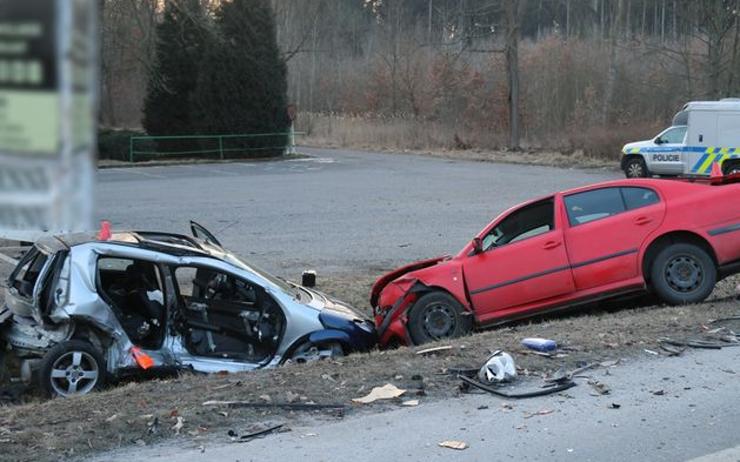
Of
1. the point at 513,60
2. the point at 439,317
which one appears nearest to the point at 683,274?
the point at 439,317

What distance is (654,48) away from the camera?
4172 centimetres

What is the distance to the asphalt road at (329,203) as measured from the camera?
15.0m

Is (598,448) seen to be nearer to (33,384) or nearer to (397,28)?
(33,384)

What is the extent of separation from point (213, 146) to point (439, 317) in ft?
106

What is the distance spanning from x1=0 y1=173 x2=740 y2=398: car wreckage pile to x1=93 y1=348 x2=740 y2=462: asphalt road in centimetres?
129

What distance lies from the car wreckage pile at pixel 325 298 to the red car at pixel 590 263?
0.01 metres

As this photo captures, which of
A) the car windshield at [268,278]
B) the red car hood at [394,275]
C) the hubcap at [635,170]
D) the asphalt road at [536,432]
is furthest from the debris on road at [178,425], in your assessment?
the hubcap at [635,170]

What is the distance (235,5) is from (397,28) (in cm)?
2417

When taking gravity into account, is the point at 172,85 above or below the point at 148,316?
above

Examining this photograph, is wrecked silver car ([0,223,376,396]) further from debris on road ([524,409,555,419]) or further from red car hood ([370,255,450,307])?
debris on road ([524,409,555,419])

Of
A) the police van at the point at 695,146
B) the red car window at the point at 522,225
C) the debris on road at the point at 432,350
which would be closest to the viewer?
the debris on road at the point at 432,350

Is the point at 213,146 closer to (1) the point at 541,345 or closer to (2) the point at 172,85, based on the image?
(2) the point at 172,85

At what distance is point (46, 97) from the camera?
1747mm

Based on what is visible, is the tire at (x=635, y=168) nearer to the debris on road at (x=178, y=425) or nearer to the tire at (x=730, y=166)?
the tire at (x=730, y=166)
